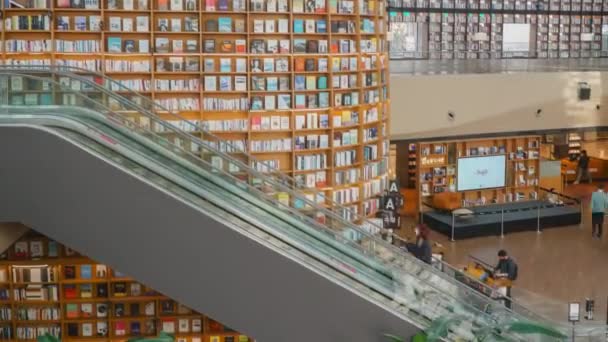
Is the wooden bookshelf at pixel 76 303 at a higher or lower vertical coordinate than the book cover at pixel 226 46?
lower

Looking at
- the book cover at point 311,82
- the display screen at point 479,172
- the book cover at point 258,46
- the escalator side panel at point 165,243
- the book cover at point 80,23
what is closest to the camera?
the escalator side panel at point 165,243

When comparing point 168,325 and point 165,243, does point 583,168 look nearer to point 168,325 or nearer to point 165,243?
point 168,325

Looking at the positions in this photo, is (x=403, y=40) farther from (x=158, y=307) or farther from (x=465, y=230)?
(x=158, y=307)

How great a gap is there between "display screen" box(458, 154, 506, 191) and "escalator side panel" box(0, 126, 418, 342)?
459 inches

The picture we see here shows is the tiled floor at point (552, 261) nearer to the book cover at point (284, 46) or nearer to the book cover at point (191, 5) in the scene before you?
the book cover at point (284, 46)

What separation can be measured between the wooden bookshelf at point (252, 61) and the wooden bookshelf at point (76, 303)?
7.11 feet

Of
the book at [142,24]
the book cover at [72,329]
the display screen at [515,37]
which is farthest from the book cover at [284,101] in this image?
the display screen at [515,37]

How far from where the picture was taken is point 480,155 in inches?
664

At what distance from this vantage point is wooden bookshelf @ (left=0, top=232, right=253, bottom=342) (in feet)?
30.1

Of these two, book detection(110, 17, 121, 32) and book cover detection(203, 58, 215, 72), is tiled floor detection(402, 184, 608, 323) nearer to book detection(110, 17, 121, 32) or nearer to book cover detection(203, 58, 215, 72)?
book cover detection(203, 58, 215, 72)

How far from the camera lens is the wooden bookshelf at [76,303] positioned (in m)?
9.19

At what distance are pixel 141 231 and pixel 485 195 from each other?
12.9 meters

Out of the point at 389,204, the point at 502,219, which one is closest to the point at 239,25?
the point at 389,204

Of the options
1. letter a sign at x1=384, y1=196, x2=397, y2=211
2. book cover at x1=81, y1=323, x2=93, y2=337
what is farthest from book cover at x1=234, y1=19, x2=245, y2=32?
book cover at x1=81, y1=323, x2=93, y2=337
